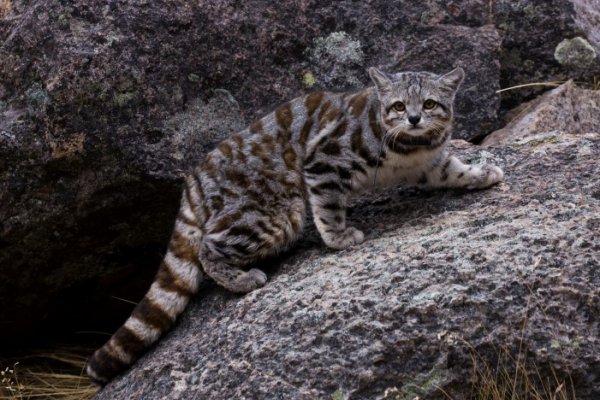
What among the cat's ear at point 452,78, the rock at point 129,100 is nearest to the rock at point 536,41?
the rock at point 129,100

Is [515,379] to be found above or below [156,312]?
below

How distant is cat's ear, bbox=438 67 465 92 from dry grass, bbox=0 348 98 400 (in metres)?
2.90

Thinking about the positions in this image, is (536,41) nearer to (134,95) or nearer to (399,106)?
(399,106)

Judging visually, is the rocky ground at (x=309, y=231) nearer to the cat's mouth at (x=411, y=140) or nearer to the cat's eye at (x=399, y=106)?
the cat's mouth at (x=411, y=140)

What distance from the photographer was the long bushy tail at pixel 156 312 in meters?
5.04

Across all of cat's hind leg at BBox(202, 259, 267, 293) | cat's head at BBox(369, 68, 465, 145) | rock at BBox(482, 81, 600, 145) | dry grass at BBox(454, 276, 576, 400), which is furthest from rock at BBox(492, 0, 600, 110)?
dry grass at BBox(454, 276, 576, 400)

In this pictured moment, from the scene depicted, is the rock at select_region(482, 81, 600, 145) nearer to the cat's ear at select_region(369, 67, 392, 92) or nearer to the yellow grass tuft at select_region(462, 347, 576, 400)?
the cat's ear at select_region(369, 67, 392, 92)

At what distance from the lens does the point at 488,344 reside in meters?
3.92

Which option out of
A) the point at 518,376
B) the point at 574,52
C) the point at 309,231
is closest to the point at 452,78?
the point at 309,231

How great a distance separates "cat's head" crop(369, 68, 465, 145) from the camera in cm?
496

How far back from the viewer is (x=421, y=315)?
4035 mm

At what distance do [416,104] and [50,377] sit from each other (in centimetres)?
324

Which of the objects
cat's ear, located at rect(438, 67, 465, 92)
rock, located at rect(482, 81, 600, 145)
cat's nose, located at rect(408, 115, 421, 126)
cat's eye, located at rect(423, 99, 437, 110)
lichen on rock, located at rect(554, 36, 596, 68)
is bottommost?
rock, located at rect(482, 81, 600, 145)

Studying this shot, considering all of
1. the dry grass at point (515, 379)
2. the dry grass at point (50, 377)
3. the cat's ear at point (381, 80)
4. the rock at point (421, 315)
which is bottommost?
the dry grass at point (50, 377)
